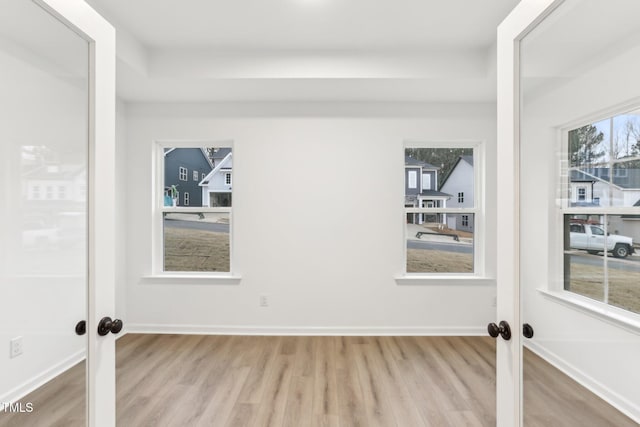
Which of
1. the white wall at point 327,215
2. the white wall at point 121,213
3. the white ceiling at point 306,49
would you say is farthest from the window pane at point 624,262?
the white wall at point 121,213

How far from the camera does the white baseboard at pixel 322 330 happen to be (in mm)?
3189

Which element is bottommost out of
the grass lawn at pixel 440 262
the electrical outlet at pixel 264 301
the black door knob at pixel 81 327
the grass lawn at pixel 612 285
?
the electrical outlet at pixel 264 301

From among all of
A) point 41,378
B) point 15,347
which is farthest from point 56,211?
point 41,378

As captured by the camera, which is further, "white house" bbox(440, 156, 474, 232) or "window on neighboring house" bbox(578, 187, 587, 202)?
"white house" bbox(440, 156, 474, 232)

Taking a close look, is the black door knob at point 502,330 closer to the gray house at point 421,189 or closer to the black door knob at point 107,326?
the black door knob at point 107,326

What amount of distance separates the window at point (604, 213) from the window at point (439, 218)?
2.56 metres

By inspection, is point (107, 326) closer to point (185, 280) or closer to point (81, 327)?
point (81, 327)

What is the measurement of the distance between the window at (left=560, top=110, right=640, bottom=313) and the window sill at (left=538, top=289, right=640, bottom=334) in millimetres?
12

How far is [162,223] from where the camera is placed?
338 cm

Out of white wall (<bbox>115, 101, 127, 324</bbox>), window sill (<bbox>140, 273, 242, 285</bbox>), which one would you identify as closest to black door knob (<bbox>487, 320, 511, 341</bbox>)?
window sill (<bbox>140, 273, 242, 285</bbox>)

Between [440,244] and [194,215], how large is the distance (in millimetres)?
2770

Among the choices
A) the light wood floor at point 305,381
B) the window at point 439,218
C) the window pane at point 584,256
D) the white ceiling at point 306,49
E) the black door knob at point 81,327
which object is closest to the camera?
the window pane at point 584,256

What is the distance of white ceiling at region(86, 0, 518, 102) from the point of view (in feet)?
7.05

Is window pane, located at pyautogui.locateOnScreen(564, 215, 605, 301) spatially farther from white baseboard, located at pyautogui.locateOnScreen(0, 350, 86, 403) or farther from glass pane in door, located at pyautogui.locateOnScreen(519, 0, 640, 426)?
white baseboard, located at pyautogui.locateOnScreen(0, 350, 86, 403)
